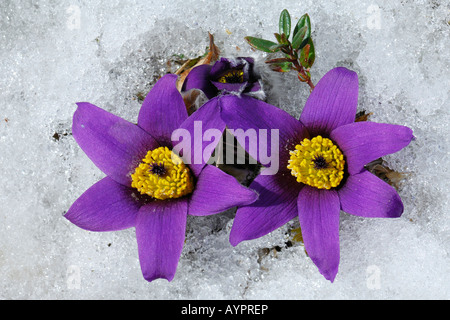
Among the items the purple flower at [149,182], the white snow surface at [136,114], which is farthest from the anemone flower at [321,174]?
the white snow surface at [136,114]

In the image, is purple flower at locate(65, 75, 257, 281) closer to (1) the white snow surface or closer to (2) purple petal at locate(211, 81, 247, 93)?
(2) purple petal at locate(211, 81, 247, 93)

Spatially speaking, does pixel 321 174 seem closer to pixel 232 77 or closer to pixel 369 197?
pixel 369 197

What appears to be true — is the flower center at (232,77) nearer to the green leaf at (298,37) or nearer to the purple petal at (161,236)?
the green leaf at (298,37)

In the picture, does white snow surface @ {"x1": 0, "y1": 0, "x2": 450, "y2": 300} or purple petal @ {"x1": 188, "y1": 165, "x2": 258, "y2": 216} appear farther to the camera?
white snow surface @ {"x1": 0, "y1": 0, "x2": 450, "y2": 300}

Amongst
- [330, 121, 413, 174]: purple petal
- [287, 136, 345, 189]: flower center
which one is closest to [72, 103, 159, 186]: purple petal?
[287, 136, 345, 189]: flower center

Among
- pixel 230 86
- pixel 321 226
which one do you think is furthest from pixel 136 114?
pixel 321 226
